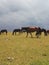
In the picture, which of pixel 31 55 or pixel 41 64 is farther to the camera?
pixel 31 55

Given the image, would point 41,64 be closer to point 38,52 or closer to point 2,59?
point 2,59

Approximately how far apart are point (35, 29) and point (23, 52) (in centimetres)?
2272

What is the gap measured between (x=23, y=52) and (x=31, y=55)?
166cm

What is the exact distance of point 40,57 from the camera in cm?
2497

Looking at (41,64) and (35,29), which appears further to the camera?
(35,29)

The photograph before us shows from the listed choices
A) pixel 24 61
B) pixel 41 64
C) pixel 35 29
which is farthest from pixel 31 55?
pixel 35 29

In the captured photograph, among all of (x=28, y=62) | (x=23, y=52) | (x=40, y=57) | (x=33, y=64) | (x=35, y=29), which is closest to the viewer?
(x=33, y=64)

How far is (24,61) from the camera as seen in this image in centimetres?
2317

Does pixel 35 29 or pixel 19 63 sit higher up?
pixel 35 29

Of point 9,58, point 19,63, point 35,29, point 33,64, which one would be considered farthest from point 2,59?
point 35,29

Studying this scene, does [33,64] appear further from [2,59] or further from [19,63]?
[2,59]

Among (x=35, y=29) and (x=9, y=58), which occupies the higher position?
(x=35, y=29)

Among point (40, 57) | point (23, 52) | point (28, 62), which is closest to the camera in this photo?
point (28, 62)

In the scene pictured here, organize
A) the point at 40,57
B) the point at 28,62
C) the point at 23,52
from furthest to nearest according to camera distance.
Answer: the point at 23,52 < the point at 40,57 < the point at 28,62
